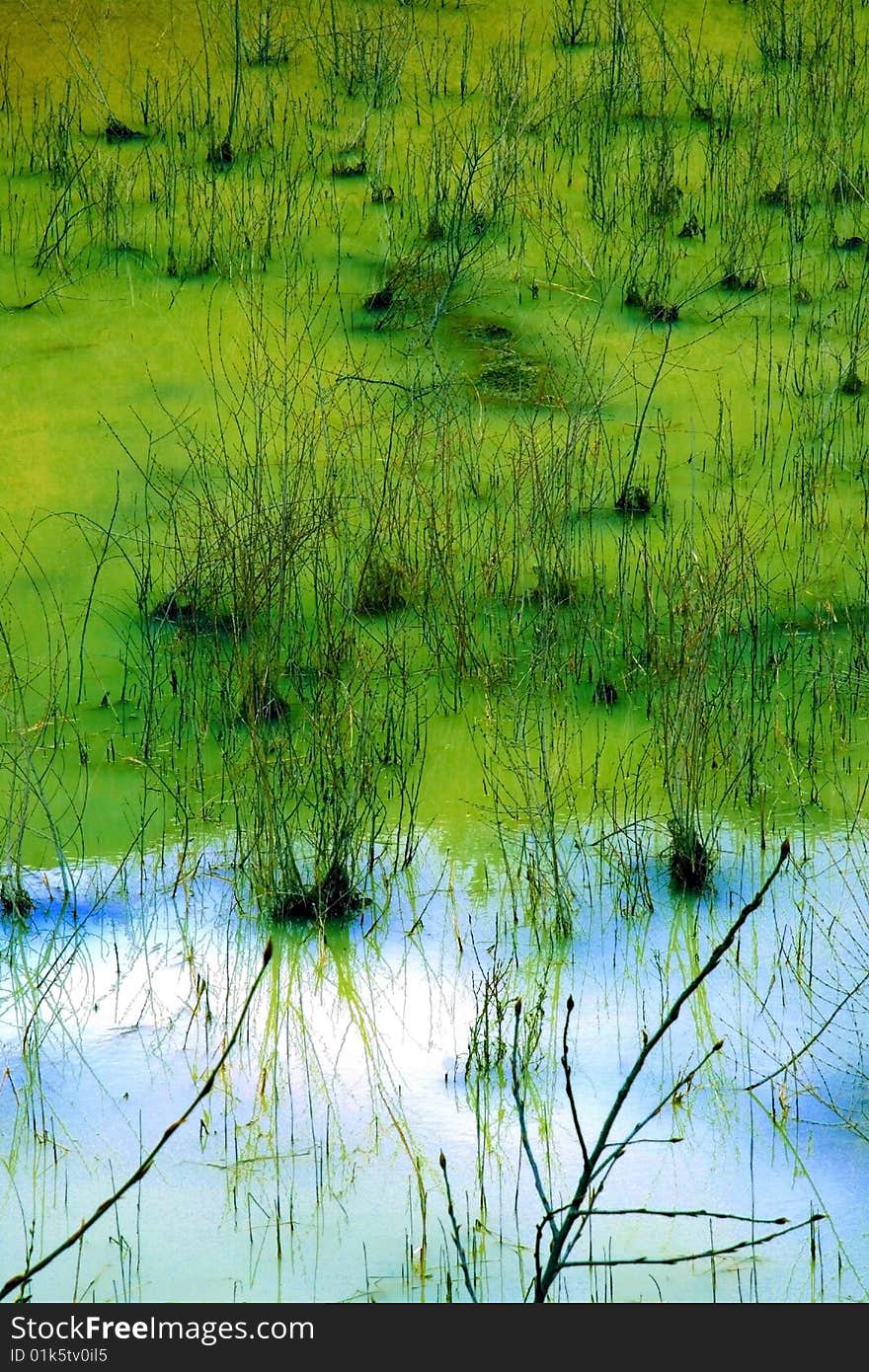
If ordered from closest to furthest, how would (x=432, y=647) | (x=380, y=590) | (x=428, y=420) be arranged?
(x=432, y=647)
(x=380, y=590)
(x=428, y=420)

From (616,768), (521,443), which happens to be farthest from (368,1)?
(616,768)

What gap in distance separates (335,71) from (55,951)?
499 centimetres

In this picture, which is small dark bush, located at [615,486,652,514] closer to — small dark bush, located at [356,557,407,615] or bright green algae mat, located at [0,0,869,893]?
bright green algae mat, located at [0,0,869,893]

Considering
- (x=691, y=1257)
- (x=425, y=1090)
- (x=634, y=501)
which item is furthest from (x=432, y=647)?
(x=691, y=1257)

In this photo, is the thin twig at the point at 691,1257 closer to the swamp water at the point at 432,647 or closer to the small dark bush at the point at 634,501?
the swamp water at the point at 432,647

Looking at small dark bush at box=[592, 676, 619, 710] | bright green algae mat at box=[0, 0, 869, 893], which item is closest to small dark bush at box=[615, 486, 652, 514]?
bright green algae mat at box=[0, 0, 869, 893]

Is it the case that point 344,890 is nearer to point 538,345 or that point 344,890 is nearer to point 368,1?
point 538,345

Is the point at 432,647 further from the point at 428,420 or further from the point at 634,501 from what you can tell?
the point at 428,420

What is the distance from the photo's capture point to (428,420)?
4633 millimetres

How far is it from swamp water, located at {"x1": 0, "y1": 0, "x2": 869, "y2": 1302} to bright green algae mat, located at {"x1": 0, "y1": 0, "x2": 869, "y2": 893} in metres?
0.02

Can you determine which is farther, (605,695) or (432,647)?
(432,647)

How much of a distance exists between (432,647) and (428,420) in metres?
1.10
